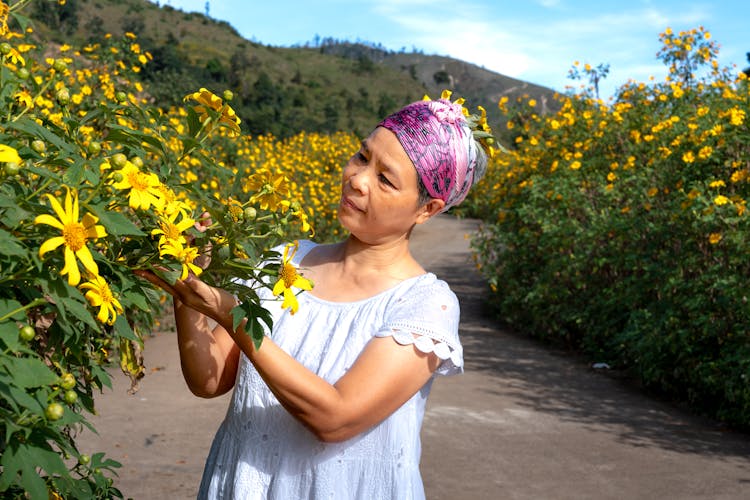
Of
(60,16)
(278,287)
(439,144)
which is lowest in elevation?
(278,287)

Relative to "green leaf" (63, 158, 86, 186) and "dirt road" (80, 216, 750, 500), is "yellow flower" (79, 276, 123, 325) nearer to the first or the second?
"green leaf" (63, 158, 86, 186)

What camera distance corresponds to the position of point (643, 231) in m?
6.41

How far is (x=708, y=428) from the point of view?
529cm

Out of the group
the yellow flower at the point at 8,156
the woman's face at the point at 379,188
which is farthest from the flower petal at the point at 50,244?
the woman's face at the point at 379,188

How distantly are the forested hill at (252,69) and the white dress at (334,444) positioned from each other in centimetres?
1433

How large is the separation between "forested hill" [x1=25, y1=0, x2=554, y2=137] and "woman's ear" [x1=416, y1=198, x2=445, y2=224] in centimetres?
1430

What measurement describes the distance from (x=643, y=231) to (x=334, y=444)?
513 centimetres

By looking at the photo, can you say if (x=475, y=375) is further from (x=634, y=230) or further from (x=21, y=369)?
(x=21, y=369)

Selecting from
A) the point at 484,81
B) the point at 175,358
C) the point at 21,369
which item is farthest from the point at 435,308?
the point at 484,81

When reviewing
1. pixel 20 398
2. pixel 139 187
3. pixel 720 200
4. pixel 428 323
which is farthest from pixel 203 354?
pixel 720 200

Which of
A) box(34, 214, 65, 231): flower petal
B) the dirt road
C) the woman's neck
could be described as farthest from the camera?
the dirt road

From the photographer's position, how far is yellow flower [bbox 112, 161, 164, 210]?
1086 millimetres

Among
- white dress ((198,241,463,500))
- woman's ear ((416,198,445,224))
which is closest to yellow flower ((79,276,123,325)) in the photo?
white dress ((198,241,463,500))

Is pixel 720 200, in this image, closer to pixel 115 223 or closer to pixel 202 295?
pixel 202 295
